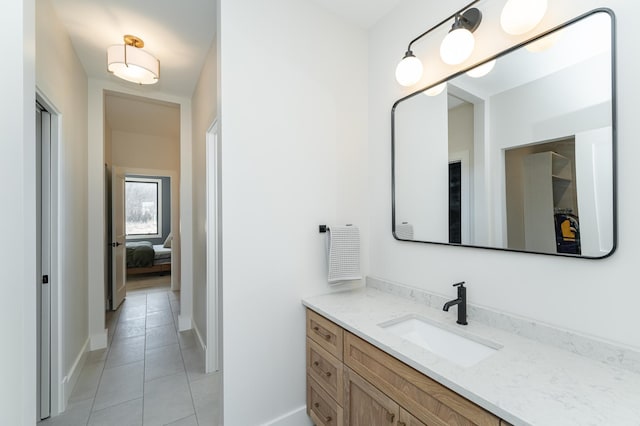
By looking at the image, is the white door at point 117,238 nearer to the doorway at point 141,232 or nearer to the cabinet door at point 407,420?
the doorway at point 141,232

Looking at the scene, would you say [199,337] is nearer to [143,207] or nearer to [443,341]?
[443,341]

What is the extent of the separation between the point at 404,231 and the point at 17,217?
1841mm

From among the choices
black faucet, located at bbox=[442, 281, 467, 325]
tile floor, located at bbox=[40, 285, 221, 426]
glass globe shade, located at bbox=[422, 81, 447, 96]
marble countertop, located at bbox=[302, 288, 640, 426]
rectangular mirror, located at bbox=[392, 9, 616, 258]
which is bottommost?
tile floor, located at bbox=[40, 285, 221, 426]

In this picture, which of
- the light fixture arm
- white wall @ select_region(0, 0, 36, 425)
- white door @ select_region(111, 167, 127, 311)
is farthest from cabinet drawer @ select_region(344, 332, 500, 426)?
white door @ select_region(111, 167, 127, 311)

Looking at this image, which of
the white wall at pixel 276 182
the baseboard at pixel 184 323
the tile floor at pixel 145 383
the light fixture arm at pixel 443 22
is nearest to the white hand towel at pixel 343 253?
the white wall at pixel 276 182

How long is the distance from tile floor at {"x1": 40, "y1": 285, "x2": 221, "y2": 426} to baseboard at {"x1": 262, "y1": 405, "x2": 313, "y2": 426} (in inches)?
14.0

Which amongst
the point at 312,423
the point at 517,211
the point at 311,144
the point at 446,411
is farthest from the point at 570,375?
the point at 311,144

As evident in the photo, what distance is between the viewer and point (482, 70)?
4.63 feet

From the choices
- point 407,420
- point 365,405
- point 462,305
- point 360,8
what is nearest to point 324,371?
point 365,405

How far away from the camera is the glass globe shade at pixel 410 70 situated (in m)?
1.63

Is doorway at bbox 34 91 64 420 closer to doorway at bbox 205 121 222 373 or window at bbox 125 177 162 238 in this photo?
doorway at bbox 205 121 222 373

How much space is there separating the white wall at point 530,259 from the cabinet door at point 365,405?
680 mm

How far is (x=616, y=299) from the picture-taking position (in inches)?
38.8

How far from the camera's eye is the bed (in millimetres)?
5582
